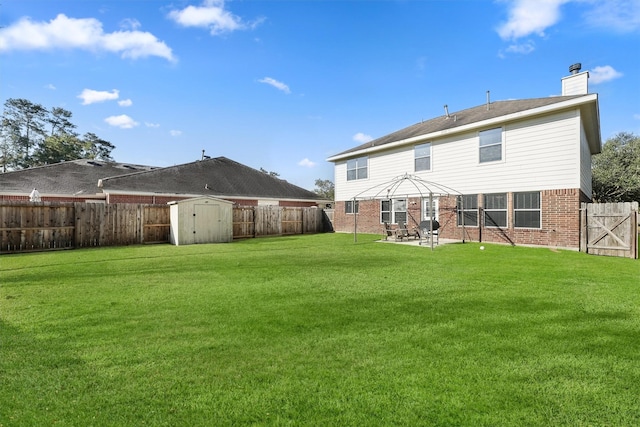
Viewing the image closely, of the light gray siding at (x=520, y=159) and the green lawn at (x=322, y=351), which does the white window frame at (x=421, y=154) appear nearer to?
the light gray siding at (x=520, y=159)

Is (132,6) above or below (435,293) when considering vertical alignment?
above

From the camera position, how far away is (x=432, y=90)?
1875cm

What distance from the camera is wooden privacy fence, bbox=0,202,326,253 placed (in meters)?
11.5

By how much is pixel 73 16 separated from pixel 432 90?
16967mm

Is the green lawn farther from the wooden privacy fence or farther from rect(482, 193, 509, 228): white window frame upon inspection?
the wooden privacy fence

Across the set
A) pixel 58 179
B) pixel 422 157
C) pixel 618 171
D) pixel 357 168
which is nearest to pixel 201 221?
pixel 357 168

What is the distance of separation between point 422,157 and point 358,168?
4.58 meters

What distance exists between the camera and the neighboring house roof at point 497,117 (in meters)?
11.2

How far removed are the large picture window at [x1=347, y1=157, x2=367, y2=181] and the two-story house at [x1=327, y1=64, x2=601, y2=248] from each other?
3.61 feet

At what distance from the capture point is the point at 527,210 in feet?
40.1

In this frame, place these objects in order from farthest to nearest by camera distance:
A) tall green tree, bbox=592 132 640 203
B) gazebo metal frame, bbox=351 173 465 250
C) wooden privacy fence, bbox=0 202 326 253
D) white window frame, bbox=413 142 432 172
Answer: tall green tree, bbox=592 132 640 203, white window frame, bbox=413 142 432 172, gazebo metal frame, bbox=351 173 465 250, wooden privacy fence, bbox=0 202 326 253

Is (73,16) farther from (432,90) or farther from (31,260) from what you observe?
(432,90)

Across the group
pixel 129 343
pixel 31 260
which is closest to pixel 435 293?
pixel 129 343

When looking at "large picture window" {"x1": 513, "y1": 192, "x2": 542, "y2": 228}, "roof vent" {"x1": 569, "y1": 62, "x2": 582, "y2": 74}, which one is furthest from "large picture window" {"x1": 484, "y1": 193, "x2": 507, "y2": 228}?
"roof vent" {"x1": 569, "y1": 62, "x2": 582, "y2": 74}
